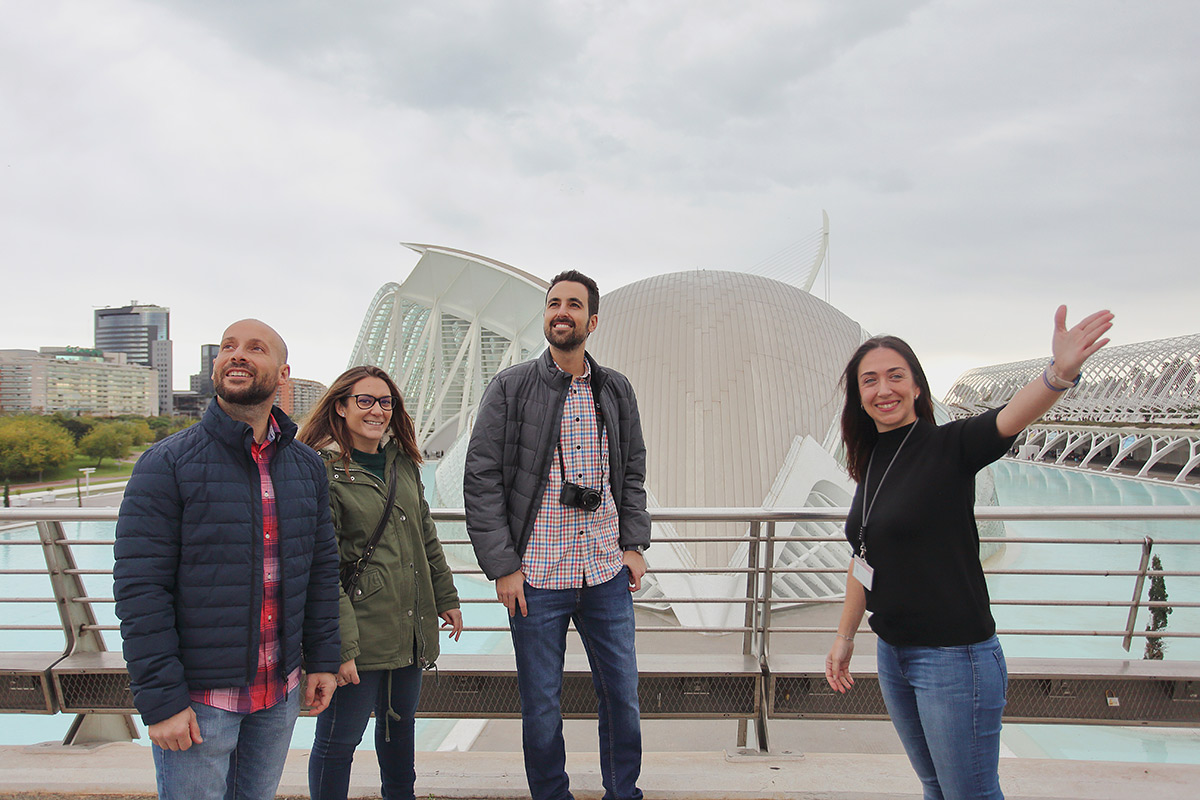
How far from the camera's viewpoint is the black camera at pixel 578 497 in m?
2.36

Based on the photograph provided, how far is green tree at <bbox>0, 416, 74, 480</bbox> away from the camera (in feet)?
130

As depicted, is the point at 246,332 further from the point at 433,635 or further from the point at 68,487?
the point at 68,487

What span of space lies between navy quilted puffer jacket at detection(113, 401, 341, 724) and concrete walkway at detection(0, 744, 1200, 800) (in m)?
1.19

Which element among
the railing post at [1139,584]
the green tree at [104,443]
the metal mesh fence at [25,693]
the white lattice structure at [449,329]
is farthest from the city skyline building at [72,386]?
the railing post at [1139,584]

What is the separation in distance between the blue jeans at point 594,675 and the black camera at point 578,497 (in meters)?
0.32

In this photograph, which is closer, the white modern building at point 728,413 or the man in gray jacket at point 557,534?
the man in gray jacket at point 557,534

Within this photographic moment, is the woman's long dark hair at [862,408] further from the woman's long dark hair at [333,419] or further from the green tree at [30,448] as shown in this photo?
the green tree at [30,448]

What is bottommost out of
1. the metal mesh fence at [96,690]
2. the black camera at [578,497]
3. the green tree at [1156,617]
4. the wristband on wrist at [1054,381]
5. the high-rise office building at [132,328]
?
the green tree at [1156,617]

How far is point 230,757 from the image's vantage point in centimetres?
191

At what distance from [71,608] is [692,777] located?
3195 millimetres

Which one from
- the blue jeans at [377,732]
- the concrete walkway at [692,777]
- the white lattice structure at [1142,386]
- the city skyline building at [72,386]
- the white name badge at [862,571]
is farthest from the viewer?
the city skyline building at [72,386]

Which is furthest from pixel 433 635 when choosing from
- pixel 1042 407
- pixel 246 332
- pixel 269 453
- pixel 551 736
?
pixel 1042 407

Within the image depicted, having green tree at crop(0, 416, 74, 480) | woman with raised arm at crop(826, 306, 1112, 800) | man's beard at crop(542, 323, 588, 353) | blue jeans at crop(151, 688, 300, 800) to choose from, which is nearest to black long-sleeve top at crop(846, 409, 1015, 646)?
woman with raised arm at crop(826, 306, 1112, 800)

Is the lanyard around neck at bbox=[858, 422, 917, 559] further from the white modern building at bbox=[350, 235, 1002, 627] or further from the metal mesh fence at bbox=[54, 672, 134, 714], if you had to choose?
the white modern building at bbox=[350, 235, 1002, 627]
